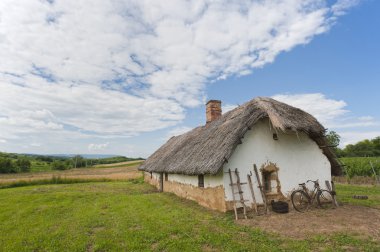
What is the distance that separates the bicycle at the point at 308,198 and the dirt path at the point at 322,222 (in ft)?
1.59

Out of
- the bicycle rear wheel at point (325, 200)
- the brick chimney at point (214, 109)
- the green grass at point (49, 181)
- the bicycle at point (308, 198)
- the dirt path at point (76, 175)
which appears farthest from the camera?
the dirt path at point (76, 175)

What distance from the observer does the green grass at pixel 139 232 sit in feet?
21.4

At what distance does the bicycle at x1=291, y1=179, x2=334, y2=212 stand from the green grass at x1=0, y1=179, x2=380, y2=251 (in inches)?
129

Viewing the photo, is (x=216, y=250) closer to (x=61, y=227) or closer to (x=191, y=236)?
(x=191, y=236)

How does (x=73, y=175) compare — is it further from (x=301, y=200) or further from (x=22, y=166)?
(x=301, y=200)

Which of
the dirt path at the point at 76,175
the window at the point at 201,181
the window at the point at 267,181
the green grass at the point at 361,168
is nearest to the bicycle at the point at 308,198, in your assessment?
the window at the point at 267,181

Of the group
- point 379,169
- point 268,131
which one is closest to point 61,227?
point 268,131

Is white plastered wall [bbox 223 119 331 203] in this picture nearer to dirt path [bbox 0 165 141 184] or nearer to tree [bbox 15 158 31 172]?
dirt path [bbox 0 165 141 184]

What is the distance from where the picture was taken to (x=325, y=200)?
38.1ft

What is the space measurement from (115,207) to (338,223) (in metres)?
9.11

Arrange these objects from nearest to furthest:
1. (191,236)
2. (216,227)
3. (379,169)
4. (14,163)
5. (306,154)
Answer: (191,236) → (216,227) → (306,154) → (379,169) → (14,163)

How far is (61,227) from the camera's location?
8.72 metres

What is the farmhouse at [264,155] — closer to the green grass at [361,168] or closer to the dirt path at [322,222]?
the dirt path at [322,222]

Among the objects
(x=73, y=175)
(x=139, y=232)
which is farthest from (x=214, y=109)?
(x=73, y=175)
